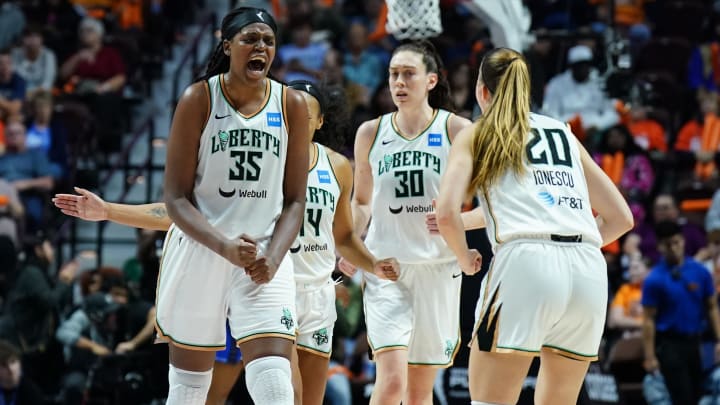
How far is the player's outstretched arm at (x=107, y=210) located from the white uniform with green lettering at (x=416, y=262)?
1.51 meters

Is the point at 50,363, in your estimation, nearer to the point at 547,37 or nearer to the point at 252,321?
the point at 547,37

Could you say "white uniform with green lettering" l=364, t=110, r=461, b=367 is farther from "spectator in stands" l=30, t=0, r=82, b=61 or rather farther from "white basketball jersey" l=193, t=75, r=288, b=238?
"spectator in stands" l=30, t=0, r=82, b=61

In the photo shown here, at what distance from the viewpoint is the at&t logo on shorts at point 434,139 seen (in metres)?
7.57

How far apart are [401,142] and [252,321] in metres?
2.22

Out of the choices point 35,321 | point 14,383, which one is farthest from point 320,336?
point 35,321

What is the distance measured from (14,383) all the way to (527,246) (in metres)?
6.51

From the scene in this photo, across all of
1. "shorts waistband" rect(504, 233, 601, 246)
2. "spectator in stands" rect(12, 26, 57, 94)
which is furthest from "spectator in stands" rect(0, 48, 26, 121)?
"shorts waistband" rect(504, 233, 601, 246)

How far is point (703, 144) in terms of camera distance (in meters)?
14.7

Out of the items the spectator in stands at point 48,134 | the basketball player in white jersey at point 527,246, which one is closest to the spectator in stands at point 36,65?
the spectator in stands at point 48,134

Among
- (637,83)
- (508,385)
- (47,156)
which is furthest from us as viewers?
(47,156)

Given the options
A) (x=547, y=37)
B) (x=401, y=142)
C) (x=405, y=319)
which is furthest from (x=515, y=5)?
(x=405, y=319)

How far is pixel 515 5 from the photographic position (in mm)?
10359

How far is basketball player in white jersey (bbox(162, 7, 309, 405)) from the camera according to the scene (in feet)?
19.0

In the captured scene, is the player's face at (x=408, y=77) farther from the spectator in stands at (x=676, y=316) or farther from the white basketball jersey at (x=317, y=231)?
the spectator in stands at (x=676, y=316)
